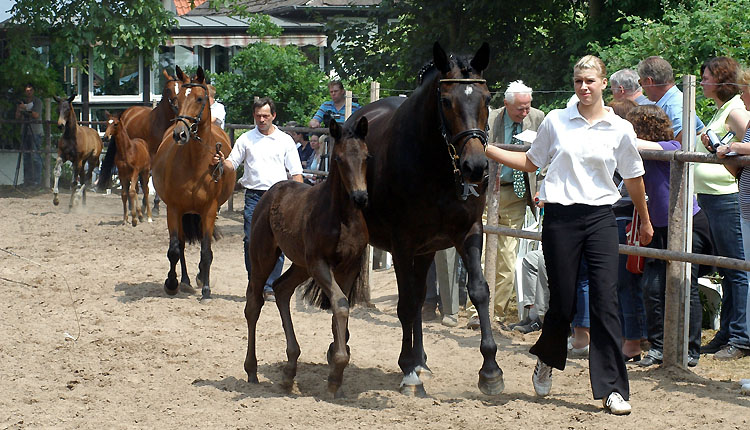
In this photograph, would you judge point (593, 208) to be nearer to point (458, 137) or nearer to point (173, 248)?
point (458, 137)

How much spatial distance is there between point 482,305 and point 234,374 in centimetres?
191

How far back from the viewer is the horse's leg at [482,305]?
566cm

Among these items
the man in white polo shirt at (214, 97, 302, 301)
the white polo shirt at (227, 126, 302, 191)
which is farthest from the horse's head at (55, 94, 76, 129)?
the white polo shirt at (227, 126, 302, 191)

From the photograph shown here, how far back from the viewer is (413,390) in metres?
6.06

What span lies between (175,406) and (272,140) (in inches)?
161

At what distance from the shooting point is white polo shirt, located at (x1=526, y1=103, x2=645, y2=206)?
536 centimetres

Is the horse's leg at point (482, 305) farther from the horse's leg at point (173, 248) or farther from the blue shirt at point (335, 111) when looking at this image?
the blue shirt at point (335, 111)

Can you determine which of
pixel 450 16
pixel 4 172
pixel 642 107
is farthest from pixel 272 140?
→ pixel 4 172

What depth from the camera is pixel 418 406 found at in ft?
18.6

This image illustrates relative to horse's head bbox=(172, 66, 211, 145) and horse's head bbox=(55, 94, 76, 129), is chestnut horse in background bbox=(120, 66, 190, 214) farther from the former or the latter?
horse's head bbox=(55, 94, 76, 129)

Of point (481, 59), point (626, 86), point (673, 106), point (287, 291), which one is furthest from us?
point (626, 86)

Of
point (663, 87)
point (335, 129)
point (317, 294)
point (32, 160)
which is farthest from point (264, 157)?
point (32, 160)

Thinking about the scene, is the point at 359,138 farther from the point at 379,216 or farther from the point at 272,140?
the point at 272,140

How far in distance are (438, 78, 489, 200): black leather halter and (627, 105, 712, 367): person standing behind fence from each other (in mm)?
1396
